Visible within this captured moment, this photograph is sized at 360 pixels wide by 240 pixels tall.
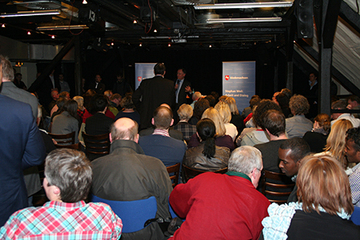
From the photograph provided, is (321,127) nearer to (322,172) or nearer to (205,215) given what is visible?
(322,172)

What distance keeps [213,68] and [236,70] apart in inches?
44.7

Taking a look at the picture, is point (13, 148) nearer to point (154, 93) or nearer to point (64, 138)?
point (64, 138)

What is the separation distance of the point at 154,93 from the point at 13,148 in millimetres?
3092

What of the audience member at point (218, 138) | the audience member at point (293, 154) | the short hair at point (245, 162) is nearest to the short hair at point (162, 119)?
the audience member at point (218, 138)

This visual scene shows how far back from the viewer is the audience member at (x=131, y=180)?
1786 millimetres

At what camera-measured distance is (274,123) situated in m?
2.79

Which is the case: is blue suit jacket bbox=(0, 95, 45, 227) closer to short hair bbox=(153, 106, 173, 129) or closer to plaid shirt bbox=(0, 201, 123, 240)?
plaid shirt bbox=(0, 201, 123, 240)

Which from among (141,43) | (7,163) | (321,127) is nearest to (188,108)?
(321,127)

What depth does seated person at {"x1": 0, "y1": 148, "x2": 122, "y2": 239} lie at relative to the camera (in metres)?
1.18

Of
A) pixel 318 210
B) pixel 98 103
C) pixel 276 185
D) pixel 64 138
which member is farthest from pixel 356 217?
pixel 98 103

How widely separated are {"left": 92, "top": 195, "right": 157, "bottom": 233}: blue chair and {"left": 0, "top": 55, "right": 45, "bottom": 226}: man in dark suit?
50 centimetres

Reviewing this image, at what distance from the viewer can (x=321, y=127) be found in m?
3.43

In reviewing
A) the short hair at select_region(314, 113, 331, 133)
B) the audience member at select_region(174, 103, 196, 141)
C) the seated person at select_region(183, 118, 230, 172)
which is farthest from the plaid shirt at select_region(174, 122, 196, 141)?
the short hair at select_region(314, 113, 331, 133)

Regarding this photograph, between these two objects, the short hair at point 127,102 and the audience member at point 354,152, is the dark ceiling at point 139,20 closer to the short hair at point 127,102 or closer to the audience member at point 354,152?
the short hair at point 127,102
